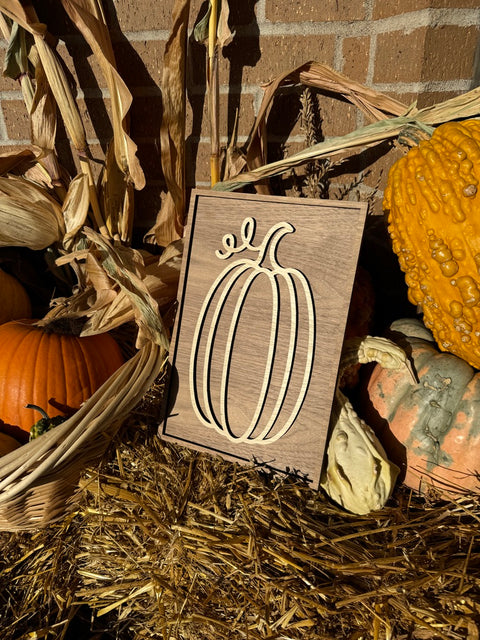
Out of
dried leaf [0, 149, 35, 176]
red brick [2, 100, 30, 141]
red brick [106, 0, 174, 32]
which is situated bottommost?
dried leaf [0, 149, 35, 176]

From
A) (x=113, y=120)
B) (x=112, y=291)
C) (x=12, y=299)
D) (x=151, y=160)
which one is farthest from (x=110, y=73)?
(x=12, y=299)

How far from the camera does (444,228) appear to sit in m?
0.87

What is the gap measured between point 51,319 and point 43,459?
41 cm

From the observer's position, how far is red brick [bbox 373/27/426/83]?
1104 millimetres

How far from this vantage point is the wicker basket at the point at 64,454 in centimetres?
83

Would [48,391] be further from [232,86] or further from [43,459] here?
[232,86]

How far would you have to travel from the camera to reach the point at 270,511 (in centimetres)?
86

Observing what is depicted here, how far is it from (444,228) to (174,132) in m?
0.76

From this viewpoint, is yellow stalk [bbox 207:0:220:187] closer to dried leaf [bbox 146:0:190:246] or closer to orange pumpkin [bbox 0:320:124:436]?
dried leaf [bbox 146:0:190:246]

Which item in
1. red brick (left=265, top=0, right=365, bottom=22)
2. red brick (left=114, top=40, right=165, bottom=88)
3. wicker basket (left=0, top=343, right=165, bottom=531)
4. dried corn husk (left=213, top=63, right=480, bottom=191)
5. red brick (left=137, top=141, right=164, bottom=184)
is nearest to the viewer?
wicker basket (left=0, top=343, right=165, bottom=531)

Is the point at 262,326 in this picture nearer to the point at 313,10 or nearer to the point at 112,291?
the point at 112,291

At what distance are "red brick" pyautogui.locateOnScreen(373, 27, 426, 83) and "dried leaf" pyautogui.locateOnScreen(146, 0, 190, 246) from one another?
485 mm

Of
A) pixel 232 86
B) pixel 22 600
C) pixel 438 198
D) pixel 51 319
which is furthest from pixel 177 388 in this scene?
pixel 232 86

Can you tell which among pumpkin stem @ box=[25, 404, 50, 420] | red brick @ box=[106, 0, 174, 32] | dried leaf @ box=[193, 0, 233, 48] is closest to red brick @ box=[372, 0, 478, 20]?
dried leaf @ box=[193, 0, 233, 48]
